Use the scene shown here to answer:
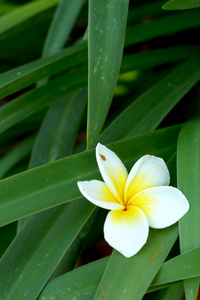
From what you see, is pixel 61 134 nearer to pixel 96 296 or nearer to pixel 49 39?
pixel 49 39

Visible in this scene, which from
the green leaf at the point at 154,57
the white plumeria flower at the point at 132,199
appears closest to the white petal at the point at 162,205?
the white plumeria flower at the point at 132,199

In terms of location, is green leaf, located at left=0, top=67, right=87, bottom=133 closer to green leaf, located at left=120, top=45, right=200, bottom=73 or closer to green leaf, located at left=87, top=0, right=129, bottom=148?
green leaf, located at left=120, top=45, right=200, bottom=73

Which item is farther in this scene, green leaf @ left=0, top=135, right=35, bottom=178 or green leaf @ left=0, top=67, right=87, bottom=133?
green leaf @ left=0, top=135, right=35, bottom=178

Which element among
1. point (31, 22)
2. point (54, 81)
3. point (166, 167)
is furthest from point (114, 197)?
point (31, 22)

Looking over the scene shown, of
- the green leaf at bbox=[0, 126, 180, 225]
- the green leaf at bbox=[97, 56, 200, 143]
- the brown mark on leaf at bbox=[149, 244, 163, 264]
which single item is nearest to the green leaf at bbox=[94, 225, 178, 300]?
the brown mark on leaf at bbox=[149, 244, 163, 264]

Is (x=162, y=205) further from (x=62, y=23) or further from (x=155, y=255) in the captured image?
(x=62, y=23)

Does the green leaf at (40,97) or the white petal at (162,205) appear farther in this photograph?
the green leaf at (40,97)

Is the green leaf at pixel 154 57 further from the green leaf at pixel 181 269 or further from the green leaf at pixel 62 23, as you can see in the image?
the green leaf at pixel 181 269
